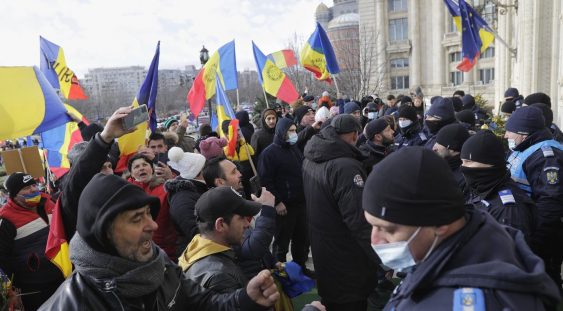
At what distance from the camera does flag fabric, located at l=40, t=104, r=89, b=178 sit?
237 inches

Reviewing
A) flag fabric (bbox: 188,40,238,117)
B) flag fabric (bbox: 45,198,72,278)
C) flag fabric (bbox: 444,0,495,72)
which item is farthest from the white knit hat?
flag fabric (bbox: 444,0,495,72)

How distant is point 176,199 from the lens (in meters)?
3.85

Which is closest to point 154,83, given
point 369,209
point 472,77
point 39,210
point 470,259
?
point 39,210

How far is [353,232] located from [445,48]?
4712 cm

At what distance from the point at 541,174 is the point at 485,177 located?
1101 millimetres

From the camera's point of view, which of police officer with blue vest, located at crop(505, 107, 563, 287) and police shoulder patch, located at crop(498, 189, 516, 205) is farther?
police officer with blue vest, located at crop(505, 107, 563, 287)

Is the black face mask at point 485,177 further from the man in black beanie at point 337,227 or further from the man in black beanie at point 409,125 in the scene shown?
the man in black beanie at point 409,125

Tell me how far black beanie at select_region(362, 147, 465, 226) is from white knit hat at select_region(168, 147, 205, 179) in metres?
2.82

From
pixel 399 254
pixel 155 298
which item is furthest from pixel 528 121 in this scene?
pixel 155 298

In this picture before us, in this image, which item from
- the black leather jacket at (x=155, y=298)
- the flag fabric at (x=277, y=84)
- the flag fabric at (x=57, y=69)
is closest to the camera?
the black leather jacket at (x=155, y=298)

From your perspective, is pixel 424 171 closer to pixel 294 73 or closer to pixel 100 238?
pixel 100 238

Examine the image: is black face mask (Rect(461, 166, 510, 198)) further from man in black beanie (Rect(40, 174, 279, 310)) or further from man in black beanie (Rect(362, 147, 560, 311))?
man in black beanie (Rect(40, 174, 279, 310))

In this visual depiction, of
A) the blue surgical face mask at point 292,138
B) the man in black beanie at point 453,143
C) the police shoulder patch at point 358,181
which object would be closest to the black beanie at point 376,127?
the blue surgical face mask at point 292,138

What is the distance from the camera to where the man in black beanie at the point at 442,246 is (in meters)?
1.39
